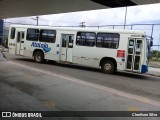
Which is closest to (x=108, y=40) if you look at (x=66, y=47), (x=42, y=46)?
(x=66, y=47)

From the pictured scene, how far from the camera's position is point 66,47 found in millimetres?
19031

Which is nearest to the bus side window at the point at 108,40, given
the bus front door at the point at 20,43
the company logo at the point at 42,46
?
the company logo at the point at 42,46

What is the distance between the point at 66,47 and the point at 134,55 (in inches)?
212

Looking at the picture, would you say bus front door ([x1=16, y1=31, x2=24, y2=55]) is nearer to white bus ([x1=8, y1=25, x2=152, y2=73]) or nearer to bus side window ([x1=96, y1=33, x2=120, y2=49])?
white bus ([x1=8, y1=25, x2=152, y2=73])

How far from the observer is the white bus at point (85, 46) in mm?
15977

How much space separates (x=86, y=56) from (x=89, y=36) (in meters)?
1.43

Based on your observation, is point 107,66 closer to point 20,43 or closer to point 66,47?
point 66,47

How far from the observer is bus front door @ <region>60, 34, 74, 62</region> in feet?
61.6

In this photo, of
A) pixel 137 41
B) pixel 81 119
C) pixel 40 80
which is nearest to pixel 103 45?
pixel 137 41

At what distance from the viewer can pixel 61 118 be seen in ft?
19.6

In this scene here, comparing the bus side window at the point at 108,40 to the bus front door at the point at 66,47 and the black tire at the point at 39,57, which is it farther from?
the black tire at the point at 39,57

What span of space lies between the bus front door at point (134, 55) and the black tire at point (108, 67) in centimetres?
102

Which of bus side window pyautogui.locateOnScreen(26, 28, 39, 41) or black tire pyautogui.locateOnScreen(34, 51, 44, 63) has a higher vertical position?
bus side window pyautogui.locateOnScreen(26, 28, 39, 41)

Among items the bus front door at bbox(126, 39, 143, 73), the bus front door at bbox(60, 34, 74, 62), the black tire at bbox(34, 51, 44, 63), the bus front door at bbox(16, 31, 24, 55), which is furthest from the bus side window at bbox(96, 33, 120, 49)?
the bus front door at bbox(16, 31, 24, 55)
